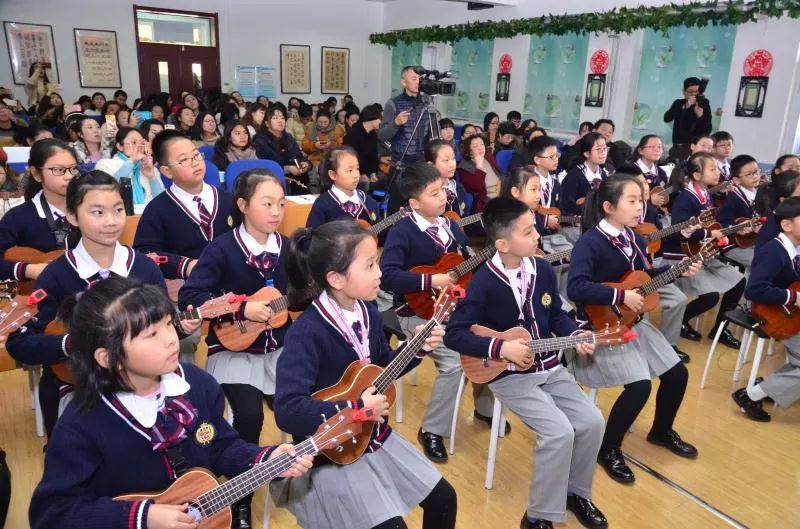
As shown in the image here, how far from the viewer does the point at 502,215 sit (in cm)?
216

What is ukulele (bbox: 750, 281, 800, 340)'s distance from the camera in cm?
272

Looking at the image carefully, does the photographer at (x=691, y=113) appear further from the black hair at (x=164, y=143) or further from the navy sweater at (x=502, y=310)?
the black hair at (x=164, y=143)

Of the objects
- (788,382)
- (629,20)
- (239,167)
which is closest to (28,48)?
(239,167)

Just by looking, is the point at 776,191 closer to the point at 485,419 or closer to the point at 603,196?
the point at 603,196

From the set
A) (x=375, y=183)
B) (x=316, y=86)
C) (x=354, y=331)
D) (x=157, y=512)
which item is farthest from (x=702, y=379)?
(x=316, y=86)

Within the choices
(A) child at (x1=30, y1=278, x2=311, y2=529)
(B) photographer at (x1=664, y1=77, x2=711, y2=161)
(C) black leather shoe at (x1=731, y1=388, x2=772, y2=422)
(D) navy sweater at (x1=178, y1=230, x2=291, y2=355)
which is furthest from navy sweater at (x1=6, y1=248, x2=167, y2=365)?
(B) photographer at (x1=664, y1=77, x2=711, y2=161)

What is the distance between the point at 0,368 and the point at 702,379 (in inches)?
131

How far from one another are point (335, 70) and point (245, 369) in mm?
10632

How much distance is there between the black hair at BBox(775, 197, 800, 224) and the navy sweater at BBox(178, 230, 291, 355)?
2402 millimetres

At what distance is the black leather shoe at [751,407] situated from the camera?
283 cm

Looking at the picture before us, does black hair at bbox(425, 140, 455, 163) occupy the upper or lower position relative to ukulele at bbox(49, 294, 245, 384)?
upper

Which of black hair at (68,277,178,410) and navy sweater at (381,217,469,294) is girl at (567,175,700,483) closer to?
navy sweater at (381,217,469,294)

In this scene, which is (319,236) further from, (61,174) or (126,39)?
(126,39)

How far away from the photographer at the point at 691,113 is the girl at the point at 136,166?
15.7 feet
